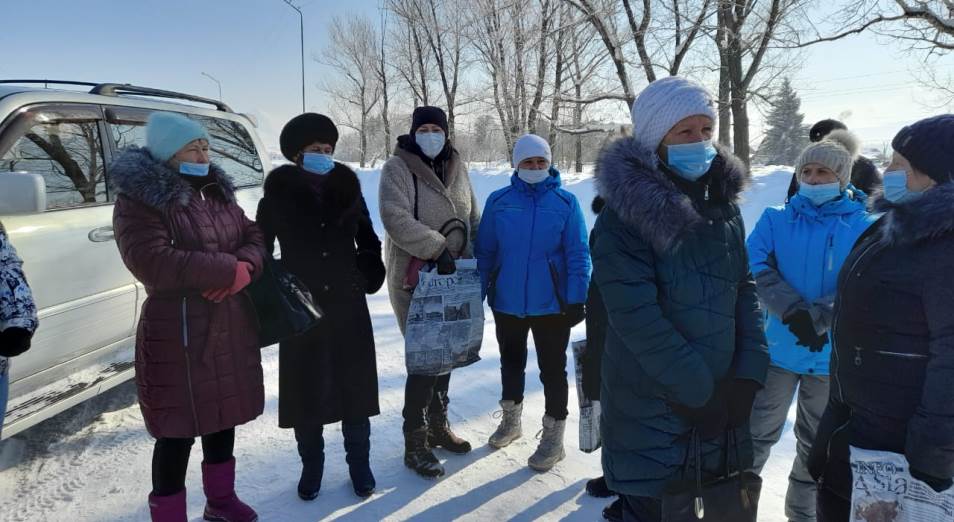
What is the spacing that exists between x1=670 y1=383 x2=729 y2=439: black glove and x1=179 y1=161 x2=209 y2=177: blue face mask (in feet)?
7.00

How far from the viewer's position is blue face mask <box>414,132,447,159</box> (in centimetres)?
305

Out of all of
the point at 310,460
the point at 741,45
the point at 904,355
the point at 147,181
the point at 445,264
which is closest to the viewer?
the point at 904,355

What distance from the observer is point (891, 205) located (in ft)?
5.63

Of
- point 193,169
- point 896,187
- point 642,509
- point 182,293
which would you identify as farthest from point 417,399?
point 896,187

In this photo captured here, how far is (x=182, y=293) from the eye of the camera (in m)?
2.22

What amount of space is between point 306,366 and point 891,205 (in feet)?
8.32

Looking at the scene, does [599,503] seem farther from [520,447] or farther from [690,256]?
[690,256]

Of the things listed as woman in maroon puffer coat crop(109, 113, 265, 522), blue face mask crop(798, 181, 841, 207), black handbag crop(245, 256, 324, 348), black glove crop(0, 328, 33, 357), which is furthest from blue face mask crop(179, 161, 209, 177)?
blue face mask crop(798, 181, 841, 207)

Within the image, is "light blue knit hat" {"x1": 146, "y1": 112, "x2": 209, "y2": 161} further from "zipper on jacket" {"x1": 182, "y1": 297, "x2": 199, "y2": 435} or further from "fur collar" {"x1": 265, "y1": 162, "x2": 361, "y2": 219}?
"zipper on jacket" {"x1": 182, "y1": 297, "x2": 199, "y2": 435}

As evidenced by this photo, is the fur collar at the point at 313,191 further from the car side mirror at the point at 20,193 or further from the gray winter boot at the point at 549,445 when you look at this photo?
the gray winter boot at the point at 549,445

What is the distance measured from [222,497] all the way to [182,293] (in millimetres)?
1070

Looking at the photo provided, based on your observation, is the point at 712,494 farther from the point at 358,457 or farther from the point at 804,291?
the point at 358,457

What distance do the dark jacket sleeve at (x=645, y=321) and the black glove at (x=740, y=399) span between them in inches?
5.5

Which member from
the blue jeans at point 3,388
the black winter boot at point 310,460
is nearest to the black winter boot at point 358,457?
the black winter boot at point 310,460
